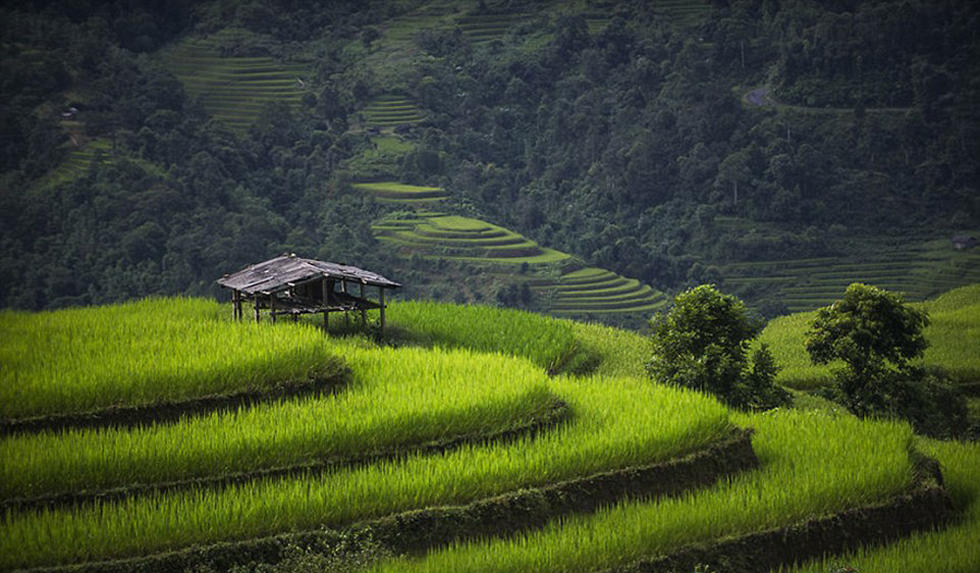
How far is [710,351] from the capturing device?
50.9ft

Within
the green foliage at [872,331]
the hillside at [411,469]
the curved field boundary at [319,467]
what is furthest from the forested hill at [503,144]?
the curved field boundary at [319,467]

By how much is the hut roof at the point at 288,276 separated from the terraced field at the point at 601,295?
3191 cm

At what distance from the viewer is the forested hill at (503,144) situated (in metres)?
48.4

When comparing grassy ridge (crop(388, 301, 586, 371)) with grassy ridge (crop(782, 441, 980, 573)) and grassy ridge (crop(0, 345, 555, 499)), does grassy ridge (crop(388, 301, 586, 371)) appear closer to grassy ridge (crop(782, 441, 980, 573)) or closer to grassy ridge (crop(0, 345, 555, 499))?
grassy ridge (crop(0, 345, 555, 499))

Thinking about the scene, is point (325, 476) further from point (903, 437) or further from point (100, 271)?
point (100, 271)

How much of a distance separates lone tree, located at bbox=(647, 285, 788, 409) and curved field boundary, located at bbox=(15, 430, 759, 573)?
2.79 meters

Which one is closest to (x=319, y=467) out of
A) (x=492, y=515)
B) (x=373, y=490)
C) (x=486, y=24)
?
(x=373, y=490)

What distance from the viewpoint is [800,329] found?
89.0ft

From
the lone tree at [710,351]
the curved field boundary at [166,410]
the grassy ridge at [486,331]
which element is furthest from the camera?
the grassy ridge at [486,331]

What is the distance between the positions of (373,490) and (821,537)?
4.38 meters

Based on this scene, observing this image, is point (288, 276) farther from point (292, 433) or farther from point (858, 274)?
point (858, 274)

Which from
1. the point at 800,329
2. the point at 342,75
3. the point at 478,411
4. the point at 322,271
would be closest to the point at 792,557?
the point at 478,411

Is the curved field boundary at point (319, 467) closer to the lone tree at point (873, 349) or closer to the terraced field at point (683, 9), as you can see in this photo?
the lone tree at point (873, 349)

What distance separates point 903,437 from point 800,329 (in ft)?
47.3
